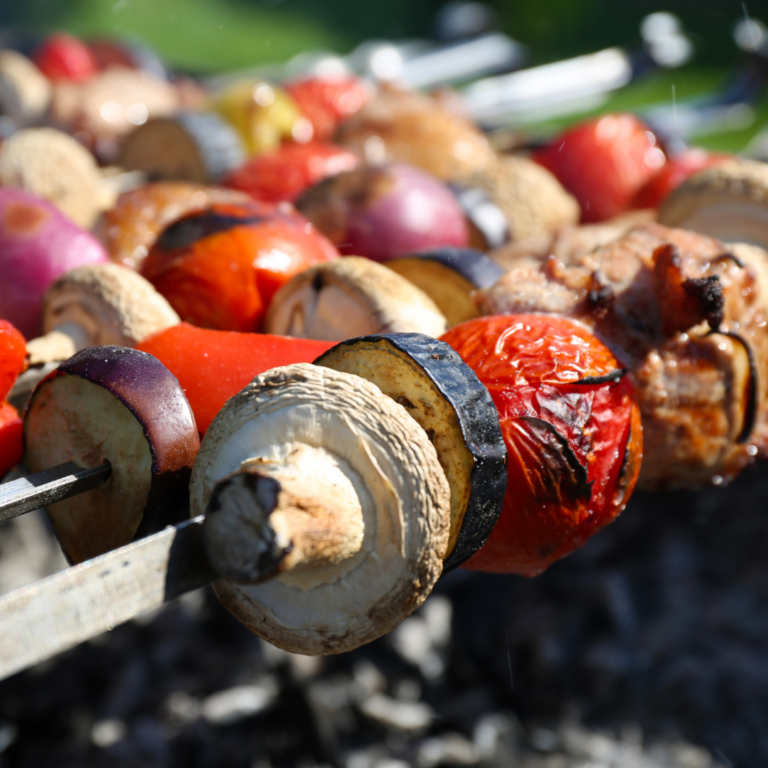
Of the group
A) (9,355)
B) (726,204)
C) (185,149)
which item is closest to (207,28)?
(185,149)

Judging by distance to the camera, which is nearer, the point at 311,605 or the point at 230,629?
the point at 311,605

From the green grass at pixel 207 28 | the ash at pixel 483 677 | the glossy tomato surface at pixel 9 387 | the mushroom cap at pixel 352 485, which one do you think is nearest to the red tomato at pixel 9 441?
the glossy tomato surface at pixel 9 387

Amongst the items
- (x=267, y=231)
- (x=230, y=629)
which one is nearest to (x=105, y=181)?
(x=267, y=231)

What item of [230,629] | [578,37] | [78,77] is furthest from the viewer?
[578,37]

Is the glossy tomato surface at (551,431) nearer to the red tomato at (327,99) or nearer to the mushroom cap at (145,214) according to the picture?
the mushroom cap at (145,214)

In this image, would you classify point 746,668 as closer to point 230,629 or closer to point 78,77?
Result: point 230,629

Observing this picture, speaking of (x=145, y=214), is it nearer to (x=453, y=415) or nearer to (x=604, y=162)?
(x=453, y=415)
